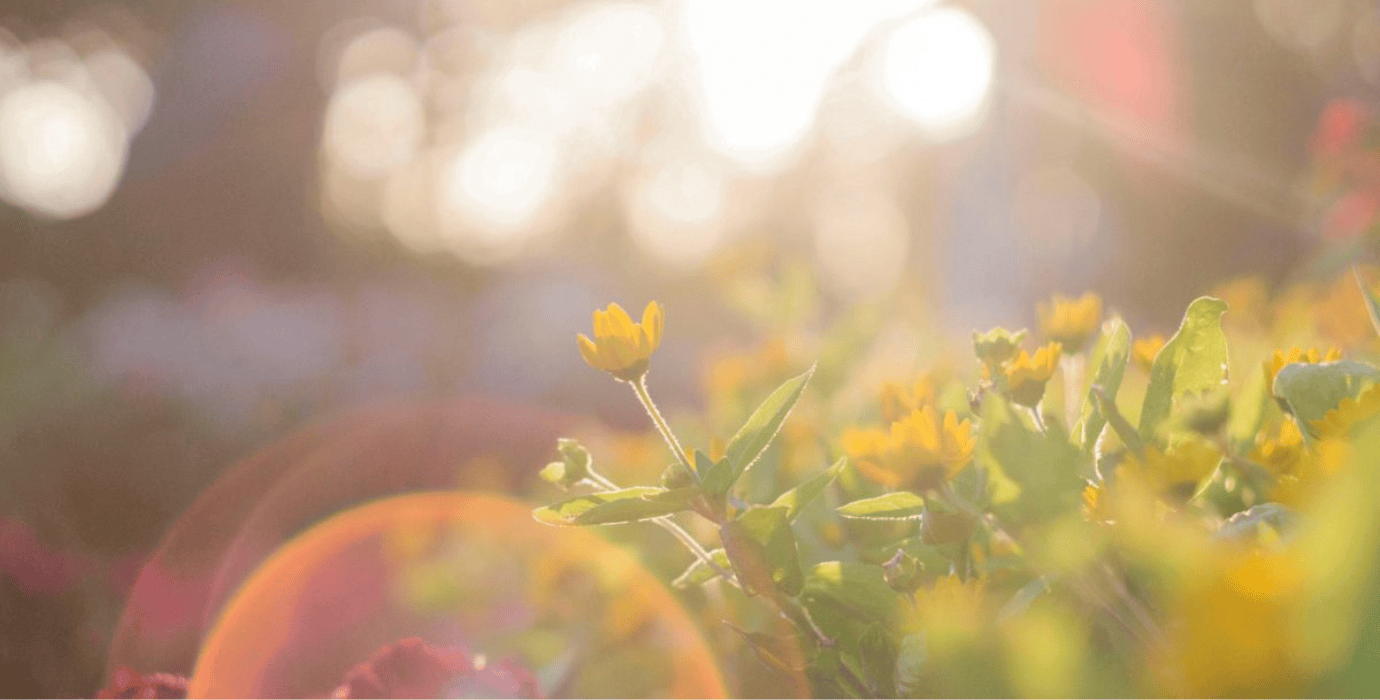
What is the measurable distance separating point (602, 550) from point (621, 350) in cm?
43

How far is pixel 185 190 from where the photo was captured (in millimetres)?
5957

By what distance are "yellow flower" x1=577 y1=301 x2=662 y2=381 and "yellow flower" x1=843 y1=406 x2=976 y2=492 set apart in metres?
0.23

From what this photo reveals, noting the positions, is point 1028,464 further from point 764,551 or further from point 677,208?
point 677,208

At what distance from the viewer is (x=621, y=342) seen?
2.47ft

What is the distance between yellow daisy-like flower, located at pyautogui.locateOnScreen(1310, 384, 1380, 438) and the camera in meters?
0.53

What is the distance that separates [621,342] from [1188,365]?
42cm

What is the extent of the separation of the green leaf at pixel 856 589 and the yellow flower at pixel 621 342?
22 centimetres

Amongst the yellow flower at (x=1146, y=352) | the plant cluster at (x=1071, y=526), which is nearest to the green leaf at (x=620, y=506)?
the plant cluster at (x=1071, y=526)

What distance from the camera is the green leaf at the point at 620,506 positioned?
0.63 m

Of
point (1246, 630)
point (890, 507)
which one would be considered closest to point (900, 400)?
point (890, 507)

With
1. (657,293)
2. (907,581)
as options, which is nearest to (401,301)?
(657,293)

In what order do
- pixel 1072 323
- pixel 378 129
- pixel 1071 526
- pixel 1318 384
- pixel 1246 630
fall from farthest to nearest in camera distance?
pixel 378 129 → pixel 1072 323 → pixel 1318 384 → pixel 1071 526 → pixel 1246 630

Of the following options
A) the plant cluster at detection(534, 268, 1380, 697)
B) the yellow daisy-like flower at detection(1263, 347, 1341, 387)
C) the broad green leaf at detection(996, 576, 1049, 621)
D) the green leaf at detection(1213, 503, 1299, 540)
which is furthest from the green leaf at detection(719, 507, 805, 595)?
the yellow daisy-like flower at detection(1263, 347, 1341, 387)

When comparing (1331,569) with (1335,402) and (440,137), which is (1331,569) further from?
(440,137)
